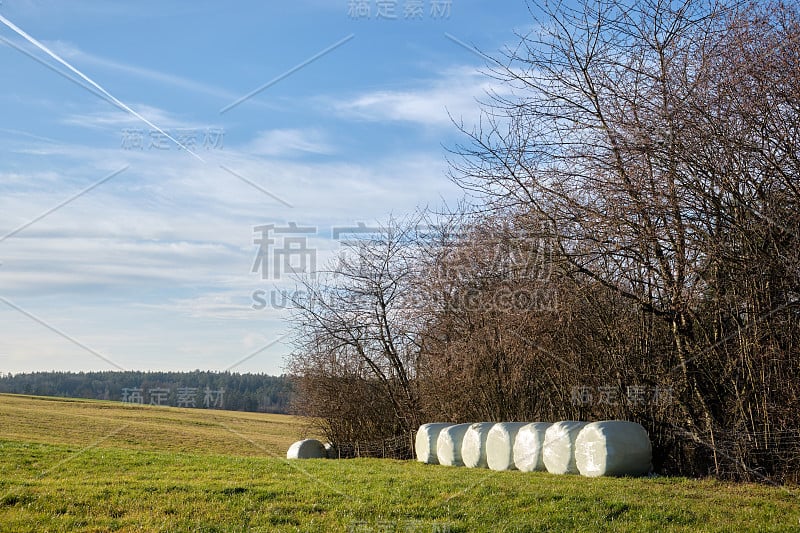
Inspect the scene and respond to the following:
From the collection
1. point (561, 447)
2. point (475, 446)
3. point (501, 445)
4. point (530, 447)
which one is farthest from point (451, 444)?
point (561, 447)

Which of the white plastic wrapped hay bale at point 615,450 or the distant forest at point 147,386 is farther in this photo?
the distant forest at point 147,386

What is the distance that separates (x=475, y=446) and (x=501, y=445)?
36.3 inches

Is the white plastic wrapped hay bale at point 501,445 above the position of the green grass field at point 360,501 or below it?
above

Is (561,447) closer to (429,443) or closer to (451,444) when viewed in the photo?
(451,444)

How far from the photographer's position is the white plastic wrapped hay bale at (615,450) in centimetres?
1064

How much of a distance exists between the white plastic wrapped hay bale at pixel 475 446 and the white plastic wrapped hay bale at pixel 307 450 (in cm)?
950

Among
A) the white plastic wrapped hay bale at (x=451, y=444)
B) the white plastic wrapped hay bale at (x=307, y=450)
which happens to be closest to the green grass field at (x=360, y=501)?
the white plastic wrapped hay bale at (x=451, y=444)

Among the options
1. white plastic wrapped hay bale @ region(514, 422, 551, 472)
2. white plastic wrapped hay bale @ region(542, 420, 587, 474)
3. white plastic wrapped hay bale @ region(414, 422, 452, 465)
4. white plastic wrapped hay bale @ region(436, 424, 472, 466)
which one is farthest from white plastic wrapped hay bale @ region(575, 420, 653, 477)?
white plastic wrapped hay bale @ region(414, 422, 452, 465)

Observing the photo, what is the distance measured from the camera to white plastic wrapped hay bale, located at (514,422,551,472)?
11.9 metres

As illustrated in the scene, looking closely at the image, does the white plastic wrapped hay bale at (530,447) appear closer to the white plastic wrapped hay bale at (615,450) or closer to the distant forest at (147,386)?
the white plastic wrapped hay bale at (615,450)

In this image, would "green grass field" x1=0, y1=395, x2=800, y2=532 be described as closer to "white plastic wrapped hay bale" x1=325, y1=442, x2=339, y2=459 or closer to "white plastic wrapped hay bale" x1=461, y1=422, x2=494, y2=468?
"white plastic wrapped hay bale" x1=461, y1=422, x2=494, y2=468

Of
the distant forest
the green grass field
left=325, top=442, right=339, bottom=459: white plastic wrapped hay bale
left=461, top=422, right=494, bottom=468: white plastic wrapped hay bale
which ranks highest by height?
the distant forest

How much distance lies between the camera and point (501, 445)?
42.0ft

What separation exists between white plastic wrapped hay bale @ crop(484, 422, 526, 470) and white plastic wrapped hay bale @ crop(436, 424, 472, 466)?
1.16 m
